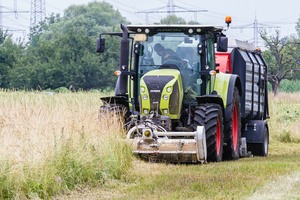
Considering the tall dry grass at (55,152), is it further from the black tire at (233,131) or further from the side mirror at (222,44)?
the black tire at (233,131)

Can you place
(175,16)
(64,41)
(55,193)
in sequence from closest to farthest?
(55,193)
(64,41)
(175,16)

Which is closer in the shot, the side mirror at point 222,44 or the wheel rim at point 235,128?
the side mirror at point 222,44

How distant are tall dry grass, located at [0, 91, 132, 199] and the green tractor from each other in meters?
0.72

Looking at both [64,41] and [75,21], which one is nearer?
[64,41]

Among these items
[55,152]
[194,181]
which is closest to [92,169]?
[55,152]

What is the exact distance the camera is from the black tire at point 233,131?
59.7 ft

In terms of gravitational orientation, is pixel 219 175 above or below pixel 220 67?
below

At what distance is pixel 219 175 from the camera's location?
13953 mm

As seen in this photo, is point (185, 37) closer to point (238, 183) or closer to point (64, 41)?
point (238, 183)

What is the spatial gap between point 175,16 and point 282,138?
7403 centimetres

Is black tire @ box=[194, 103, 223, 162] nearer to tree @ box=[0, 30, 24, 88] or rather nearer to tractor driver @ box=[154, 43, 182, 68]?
tractor driver @ box=[154, 43, 182, 68]

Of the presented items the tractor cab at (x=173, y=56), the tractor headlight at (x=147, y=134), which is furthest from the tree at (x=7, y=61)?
the tractor headlight at (x=147, y=134)

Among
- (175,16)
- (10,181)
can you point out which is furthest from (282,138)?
(175,16)

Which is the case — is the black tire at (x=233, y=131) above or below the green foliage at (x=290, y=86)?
above
